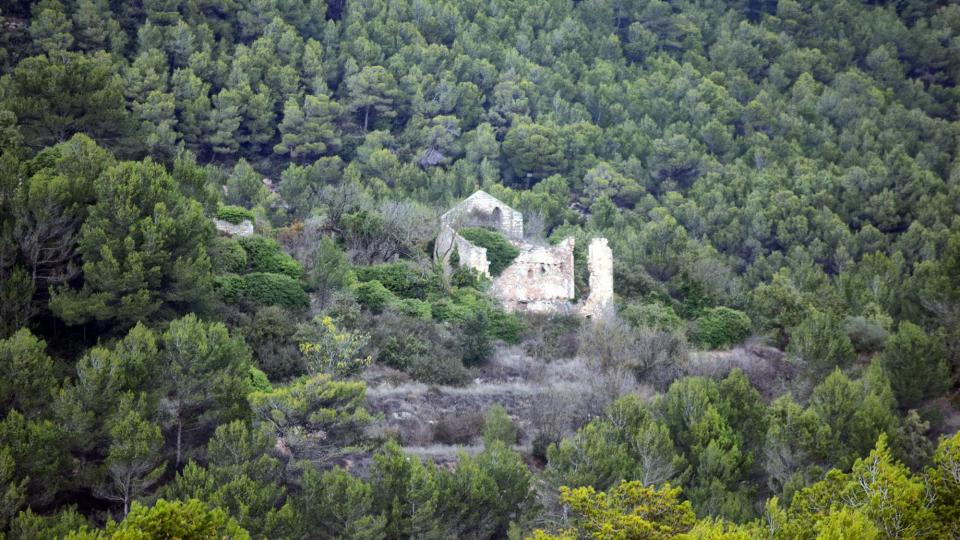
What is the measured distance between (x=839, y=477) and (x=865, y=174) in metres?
37.0

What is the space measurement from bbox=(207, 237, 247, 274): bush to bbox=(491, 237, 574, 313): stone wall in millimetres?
8709

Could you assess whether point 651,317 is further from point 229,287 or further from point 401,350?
point 229,287

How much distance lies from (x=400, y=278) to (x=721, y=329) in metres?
10.6

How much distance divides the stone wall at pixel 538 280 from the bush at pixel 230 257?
28.6 feet

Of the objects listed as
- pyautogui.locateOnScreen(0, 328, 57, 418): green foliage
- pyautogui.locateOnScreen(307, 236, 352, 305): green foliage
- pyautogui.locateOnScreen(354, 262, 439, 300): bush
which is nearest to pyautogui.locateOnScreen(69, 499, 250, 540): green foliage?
pyautogui.locateOnScreen(0, 328, 57, 418): green foliage

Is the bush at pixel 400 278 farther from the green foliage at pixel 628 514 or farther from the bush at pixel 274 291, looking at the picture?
the green foliage at pixel 628 514

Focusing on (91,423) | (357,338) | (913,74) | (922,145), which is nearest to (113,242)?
(91,423)

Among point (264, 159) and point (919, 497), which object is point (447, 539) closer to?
point (919, 497)

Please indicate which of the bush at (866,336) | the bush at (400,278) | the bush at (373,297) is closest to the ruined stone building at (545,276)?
the bush at (400,278)

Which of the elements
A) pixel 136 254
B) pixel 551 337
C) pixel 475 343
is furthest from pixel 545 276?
pixel 136 254

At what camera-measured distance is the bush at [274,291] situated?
3050 cm

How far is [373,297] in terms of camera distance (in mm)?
33312

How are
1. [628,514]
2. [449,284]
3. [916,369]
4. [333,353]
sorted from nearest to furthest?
1. [628,514]
2. [333,353]
3. [916,369]
4. [449,284]

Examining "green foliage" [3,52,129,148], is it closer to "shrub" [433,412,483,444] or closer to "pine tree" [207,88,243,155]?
"shrub" [433,412,483,444]
